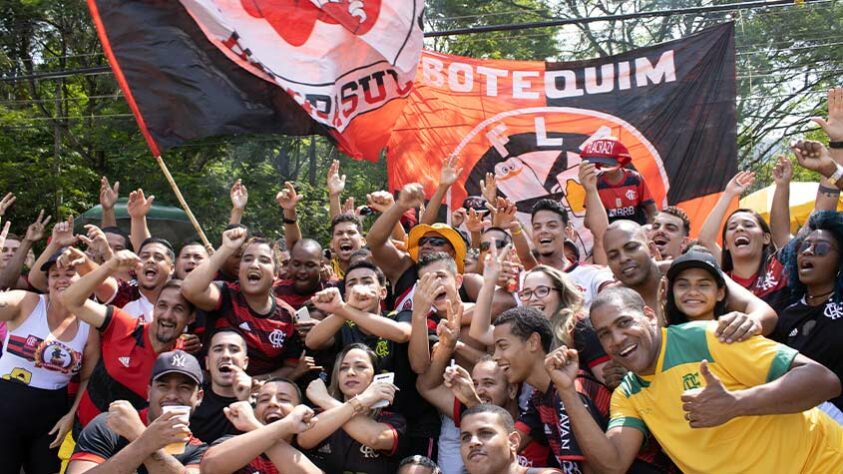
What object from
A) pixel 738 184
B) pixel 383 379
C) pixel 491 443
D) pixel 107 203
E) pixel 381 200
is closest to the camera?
pixel 491 443

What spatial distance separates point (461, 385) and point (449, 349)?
1.59ft

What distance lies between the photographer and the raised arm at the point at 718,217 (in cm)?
690

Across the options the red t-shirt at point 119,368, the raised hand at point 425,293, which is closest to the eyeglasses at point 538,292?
the raised hand at point 425,293

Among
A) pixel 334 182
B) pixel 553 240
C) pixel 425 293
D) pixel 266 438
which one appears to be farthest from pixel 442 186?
pixel 266 438

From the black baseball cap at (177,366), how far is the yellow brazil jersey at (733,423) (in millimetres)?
2596

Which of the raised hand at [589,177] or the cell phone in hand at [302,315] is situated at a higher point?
the raised hand at [589,177]

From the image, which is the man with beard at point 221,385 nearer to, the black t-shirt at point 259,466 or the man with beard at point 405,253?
the black t-shirt at point 259,466

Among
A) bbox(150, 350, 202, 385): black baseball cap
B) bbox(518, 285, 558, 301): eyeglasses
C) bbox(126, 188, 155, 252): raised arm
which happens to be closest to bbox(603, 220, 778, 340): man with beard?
bbox(518, 285, 558, 301): eyeglasses

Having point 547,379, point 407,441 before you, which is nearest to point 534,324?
point 547,379

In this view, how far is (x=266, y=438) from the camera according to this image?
511 cm

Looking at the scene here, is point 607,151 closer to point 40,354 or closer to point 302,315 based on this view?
point 302,315

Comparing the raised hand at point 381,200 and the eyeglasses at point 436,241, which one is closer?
the eyeglasses at point 436,241

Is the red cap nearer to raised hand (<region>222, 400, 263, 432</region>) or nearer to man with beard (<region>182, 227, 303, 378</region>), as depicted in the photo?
man with beard (<region>182, 227, 303, 378</region>)

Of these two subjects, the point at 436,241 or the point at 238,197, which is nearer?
the point at 436,241
